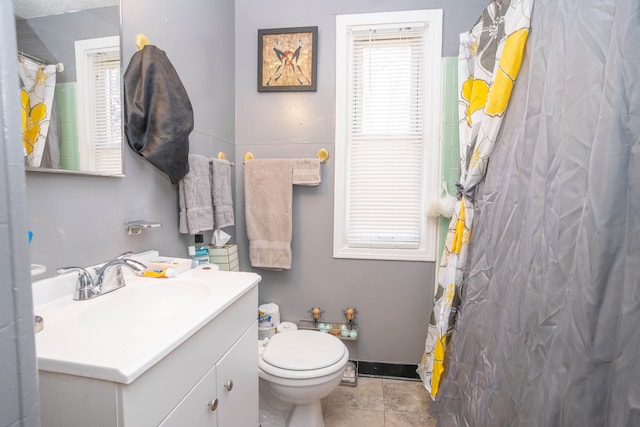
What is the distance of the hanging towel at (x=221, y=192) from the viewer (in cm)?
147

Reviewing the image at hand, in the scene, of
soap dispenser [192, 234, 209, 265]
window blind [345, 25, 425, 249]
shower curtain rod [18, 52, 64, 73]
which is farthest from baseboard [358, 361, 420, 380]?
shower curtain rod [18, 52, 64, 73]

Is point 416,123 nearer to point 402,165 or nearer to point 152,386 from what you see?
point 402,165

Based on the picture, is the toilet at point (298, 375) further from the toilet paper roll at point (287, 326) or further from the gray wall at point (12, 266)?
the gray wall at point (12, 266)

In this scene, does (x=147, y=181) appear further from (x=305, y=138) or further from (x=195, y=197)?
(x=305, y=138)

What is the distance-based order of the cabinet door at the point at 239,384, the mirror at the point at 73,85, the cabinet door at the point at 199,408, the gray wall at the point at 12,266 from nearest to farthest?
the gray wall at the point at 12,266, the cabinet door at the point at 199,408, the mirror at the point at 73,85, the cabinet door at the point at 239,384

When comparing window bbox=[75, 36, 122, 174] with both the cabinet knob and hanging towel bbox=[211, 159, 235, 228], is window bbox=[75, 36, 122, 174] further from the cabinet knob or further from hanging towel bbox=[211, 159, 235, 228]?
the cabinet knob

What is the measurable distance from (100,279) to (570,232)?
1262 millimetres

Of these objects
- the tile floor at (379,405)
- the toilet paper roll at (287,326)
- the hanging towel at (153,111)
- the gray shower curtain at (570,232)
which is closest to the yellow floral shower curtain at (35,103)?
the hanging towel at (153,111)

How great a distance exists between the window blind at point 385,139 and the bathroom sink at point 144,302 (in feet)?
3.56

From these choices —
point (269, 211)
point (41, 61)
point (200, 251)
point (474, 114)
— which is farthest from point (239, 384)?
point (474, 114)

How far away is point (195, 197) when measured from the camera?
4.32 feet

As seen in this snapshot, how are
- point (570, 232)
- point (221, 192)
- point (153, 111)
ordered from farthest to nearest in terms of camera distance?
1. point (221, 192)
2. point (153, 111)
3. point (570, 232)

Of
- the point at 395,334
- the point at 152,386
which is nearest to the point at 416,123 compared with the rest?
the point at 395,334

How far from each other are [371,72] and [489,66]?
2.40 feet
